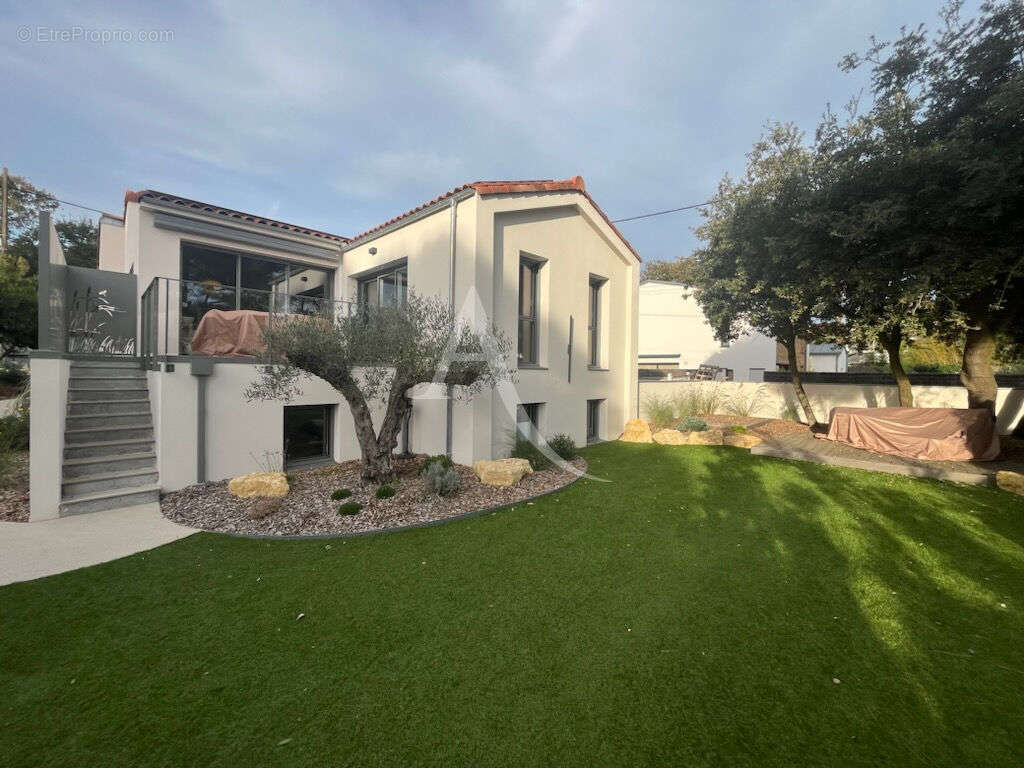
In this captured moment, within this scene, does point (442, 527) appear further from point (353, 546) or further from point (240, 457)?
point (240, 457)

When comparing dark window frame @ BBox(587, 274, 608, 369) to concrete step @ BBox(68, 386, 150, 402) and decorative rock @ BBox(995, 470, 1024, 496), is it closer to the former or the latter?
decorative rock @ BBox(995, 470, 1024, 496)

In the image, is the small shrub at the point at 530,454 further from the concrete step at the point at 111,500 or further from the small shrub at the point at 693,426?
the concrete step at the point at 111,500

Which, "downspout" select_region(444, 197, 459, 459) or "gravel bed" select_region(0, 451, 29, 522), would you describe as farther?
"downspout" select_region(444, 197, 459, 459)

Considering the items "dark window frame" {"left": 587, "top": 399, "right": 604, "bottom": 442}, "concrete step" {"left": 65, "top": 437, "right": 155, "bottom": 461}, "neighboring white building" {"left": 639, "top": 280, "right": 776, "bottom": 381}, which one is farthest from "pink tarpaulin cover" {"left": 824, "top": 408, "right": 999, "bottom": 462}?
"neighboring white building" {"left": 639, "top": 280, "right": 776, "bottom": 381}

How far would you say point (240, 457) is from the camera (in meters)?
6.25

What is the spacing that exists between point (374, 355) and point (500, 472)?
8.43 feet

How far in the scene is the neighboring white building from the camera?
23281mm

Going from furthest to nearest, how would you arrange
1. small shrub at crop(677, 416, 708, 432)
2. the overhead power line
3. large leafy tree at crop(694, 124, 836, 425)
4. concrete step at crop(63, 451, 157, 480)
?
the overhead power line < small shrub at crop(677, 416, 708, 432) < large leafy tree at crop(694, 124, 836, 425) < concrete step at crop(63, 451, 157, 480)

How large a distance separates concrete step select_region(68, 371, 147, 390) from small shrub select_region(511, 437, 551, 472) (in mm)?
6322

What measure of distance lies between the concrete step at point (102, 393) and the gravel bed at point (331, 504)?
2.07 m

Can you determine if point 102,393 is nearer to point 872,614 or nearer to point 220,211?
point 220,211

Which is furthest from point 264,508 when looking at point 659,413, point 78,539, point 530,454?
point 659,413

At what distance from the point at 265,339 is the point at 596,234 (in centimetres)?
795

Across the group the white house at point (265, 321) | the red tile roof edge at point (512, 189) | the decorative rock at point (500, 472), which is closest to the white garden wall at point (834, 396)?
the white house at point (265, 321)
